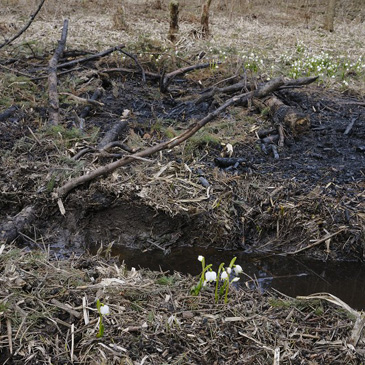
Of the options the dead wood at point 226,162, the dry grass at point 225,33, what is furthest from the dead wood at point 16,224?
the dry grass at point 225,33

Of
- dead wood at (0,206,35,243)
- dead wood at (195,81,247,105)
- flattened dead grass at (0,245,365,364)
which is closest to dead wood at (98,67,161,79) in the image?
dead wood at (195,81,247,105)

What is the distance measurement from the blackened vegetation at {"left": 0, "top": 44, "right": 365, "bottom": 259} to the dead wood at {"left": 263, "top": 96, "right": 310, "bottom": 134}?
0.03 meters

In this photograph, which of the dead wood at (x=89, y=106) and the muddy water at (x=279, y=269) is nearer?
the muddy water at (x=279, y=269)

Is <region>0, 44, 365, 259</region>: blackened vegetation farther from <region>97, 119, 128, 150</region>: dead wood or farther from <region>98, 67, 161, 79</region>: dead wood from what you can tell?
<region>98, 67, 161, 79</region>: dead wood

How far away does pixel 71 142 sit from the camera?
5.75m

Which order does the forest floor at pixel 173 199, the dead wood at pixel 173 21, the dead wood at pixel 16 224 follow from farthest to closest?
the dead wood at pixel 173 21 → the dead wood at pixel 16 224 → the forest floor at pixel 173 199

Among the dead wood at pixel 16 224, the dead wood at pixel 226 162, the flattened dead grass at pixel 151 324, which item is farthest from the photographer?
the dead wood at pixel 226 162

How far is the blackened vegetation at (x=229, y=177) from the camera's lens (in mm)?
4930

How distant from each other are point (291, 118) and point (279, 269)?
7.38 feet

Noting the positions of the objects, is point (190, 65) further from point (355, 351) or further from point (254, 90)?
point (355, 351)

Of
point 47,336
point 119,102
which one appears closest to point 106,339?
point 47,336

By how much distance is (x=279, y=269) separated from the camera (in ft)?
15.5

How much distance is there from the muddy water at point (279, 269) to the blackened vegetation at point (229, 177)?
0.14 metres

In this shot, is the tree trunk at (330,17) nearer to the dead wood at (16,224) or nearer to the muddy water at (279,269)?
the muddy water at (279,269)
